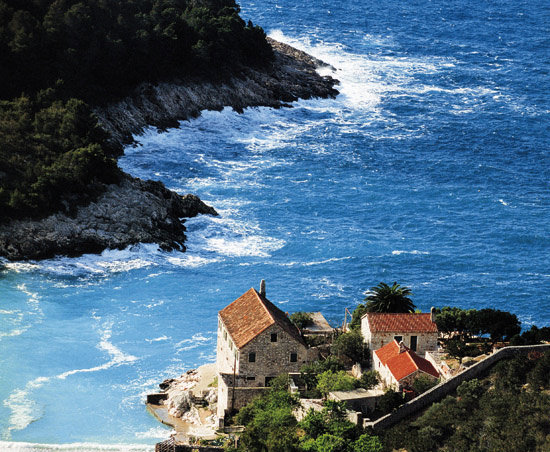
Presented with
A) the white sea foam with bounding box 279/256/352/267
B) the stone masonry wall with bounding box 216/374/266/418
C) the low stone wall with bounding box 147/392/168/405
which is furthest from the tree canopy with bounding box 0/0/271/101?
the stone masonry wall with bounding box 216/374/266/418

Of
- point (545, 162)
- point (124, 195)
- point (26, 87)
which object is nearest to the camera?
point (124, 195)

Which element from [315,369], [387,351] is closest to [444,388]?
[387,351]

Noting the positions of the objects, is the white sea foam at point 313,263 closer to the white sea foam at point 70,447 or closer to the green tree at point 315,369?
the green tree at point 315,369

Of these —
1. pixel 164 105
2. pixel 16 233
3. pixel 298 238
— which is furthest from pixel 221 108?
pixel 16 233

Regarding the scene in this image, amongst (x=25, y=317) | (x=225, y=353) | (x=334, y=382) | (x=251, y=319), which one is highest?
(x=25, y=317)

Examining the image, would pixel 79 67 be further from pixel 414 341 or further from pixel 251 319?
pixel 414 341

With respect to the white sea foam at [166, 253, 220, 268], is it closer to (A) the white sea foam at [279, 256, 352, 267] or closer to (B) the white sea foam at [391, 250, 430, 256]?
(A) the white sea foam at [279, 256, 352, 267]

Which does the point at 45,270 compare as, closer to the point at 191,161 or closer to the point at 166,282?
the point at 166,282
